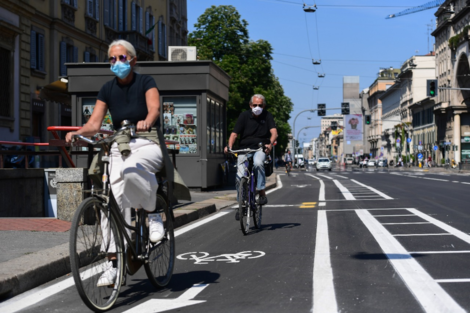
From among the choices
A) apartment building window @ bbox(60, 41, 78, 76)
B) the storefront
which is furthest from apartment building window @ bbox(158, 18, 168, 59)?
the storefront

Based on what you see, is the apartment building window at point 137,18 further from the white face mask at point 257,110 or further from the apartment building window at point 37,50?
the white face mask at point 257,110

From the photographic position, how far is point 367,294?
5043 millimetres

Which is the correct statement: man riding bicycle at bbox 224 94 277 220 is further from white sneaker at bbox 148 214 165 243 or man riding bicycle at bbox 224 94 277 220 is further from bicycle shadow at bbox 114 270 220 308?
white sneaker at bbox 148 214 165 243

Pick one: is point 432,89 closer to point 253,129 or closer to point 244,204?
point 253,129

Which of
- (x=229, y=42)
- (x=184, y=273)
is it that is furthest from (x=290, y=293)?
(x=229, y=42)

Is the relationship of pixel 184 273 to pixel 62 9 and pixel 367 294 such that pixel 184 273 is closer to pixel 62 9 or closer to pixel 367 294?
pixel 367 294

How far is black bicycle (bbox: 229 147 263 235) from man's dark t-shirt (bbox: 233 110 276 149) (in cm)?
21

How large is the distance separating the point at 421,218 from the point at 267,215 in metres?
2.74

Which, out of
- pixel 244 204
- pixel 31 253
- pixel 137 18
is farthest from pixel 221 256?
pixel 137 18

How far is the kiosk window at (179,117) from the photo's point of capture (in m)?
19.2

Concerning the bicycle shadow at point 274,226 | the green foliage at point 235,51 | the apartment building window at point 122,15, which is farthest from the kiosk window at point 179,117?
the green foliage at point 235,51

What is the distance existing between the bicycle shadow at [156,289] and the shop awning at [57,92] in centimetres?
1232

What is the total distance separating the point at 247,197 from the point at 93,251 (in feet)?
15.6

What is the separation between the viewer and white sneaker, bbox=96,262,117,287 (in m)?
4.71
